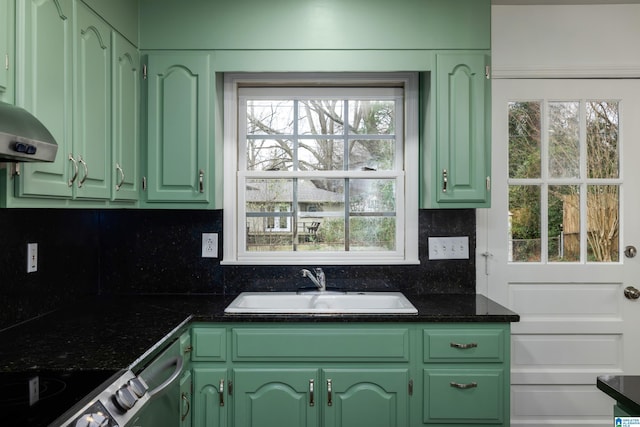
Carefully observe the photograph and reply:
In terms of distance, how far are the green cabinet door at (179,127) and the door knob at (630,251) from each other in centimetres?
227

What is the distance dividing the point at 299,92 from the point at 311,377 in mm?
1517

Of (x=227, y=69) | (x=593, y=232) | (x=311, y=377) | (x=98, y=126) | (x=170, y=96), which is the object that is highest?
(x=227, y=69)

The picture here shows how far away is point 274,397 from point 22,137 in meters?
1.40

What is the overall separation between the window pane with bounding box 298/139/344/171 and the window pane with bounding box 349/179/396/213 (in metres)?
0.15

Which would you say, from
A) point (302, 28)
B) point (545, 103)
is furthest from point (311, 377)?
point (545, 103)

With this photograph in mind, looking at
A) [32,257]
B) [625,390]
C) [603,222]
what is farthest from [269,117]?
[625,390]

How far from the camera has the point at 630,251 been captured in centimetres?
249

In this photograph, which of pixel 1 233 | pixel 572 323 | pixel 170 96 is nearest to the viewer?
pixel 1 233

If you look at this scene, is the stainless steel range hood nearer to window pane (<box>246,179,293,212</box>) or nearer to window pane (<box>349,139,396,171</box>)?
window pane (<box>246,179,293,212</box>)

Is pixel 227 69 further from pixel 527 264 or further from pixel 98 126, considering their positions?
pixel 527 264

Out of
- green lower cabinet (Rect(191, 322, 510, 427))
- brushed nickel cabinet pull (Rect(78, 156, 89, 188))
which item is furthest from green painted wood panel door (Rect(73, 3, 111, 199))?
green lower cabinet (Rect(191, 322, 510, 427))

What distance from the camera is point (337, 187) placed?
8.52 feet

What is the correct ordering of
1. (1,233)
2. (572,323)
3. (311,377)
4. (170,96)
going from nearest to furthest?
(1,233)
(311,377)
(170,96)
(572,323)

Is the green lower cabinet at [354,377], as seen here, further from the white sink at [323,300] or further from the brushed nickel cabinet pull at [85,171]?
the brushed nickel cabinet pull at [85,171]
